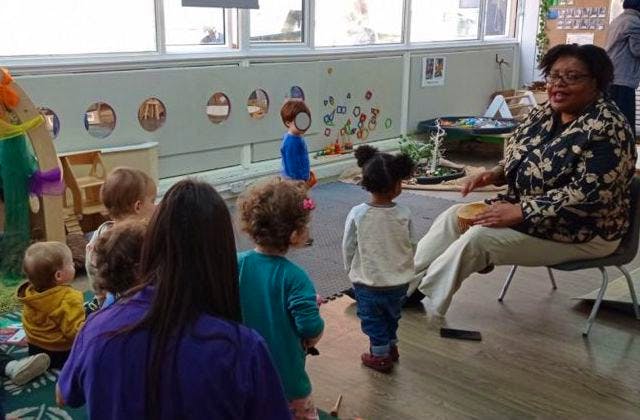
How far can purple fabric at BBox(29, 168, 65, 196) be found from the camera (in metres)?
3.23

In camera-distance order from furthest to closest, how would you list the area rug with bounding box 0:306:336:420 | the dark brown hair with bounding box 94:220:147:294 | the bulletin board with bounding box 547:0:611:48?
the bulletin board with bounding box 547:0:611:48
the area rug with bounding box 0:306:336:420
the dark brown hair with bounding box 94:220:147:294

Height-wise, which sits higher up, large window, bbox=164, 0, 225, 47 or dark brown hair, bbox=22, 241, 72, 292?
large window, bbox=164, 0, 225, 47

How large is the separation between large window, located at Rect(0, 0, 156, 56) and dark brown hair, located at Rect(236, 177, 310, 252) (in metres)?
2.72

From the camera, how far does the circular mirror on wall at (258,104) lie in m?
4.87

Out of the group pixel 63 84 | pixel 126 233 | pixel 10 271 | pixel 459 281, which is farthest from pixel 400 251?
pixel 63 84

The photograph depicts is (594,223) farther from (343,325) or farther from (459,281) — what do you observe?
(343,325)

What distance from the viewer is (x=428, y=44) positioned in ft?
21.1

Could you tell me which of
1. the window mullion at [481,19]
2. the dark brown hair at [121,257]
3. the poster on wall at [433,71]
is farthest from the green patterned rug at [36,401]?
the window mullion at [481,19]

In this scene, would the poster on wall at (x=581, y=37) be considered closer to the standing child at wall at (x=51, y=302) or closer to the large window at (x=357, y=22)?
the large window at (x=357, y=22)

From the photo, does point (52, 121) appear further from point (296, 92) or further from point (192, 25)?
point (296, 92)

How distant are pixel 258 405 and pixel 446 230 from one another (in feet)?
6.57

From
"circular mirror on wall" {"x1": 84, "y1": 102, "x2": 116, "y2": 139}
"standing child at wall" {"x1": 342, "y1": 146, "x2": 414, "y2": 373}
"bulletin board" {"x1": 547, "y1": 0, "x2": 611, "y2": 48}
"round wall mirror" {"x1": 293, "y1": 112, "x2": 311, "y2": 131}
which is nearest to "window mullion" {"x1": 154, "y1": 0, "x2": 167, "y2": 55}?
"circular mirror on wall" {"x1": 84, "y1": 102, "x2": 116, "y2": 139}

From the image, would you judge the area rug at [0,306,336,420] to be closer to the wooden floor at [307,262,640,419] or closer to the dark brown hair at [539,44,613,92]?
the wooden floor at [307,262,640,419]

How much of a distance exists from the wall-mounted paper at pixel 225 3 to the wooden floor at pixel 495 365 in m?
2.30
